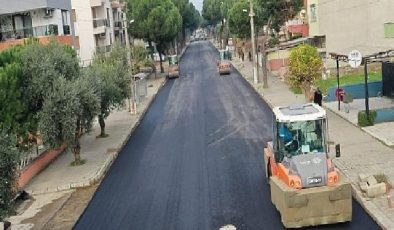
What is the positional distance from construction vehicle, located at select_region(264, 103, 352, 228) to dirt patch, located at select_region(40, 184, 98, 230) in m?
6.03

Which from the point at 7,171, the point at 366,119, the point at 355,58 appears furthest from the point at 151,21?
the point at 7,171

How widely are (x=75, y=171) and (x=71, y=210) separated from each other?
534 centimetres

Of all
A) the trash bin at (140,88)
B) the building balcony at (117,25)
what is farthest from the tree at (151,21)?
the trash bin at (140,88)

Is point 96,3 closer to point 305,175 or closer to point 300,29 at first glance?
point 300,29

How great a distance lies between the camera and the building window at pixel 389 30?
3718cm

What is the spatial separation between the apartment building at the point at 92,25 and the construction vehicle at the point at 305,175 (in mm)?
41676

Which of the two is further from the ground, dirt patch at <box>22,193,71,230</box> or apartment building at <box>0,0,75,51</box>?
apartment building at <box>0,0,75,51</box>

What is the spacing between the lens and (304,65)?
3184 centimetres

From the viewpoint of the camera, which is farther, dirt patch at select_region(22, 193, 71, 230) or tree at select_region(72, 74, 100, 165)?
tree at select_region(72, 74, 100, 165)

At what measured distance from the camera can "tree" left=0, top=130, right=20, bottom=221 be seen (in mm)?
13434

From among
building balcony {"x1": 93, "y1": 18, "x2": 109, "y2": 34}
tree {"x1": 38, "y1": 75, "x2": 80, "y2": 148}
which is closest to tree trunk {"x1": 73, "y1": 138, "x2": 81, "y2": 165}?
tree {"x1": 38, "y1": 75, "x2": 80, "y2": 148}

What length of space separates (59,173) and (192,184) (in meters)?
6.83

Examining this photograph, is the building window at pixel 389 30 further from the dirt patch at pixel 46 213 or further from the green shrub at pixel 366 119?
the dirt patch at pixel 46 213

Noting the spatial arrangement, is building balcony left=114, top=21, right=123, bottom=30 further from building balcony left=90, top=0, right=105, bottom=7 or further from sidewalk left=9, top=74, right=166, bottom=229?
sidewalk left=9, top=74, right=166, bottom=229
